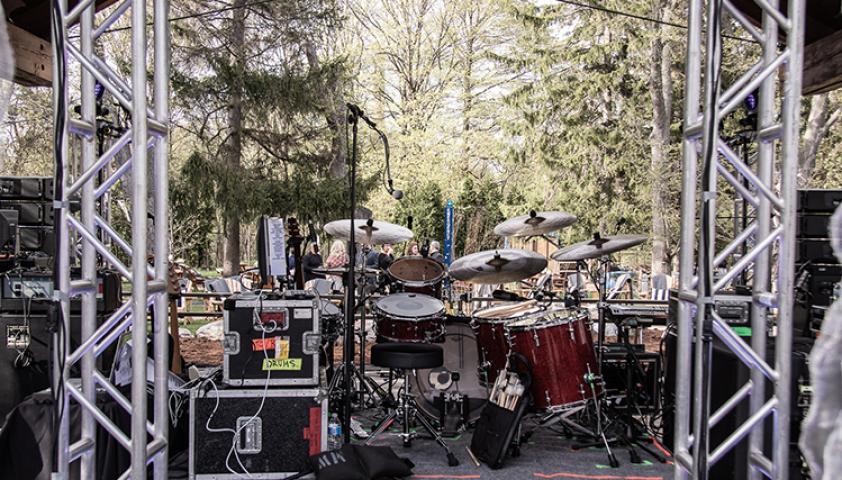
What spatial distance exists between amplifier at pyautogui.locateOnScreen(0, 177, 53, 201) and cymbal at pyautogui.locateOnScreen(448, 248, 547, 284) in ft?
11.0

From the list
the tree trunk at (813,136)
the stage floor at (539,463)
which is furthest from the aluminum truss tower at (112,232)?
the tree trunk at (813,136)

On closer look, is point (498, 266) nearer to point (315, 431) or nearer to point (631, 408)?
point (631, 408)

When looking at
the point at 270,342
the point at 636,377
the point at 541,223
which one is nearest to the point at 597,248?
the point at 541,223

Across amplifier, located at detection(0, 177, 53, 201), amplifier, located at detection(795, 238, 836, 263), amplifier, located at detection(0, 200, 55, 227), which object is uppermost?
amplifier, located at detection(0, 177, 53, 201)

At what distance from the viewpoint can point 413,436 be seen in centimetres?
488

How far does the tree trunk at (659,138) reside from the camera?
48.6 feet

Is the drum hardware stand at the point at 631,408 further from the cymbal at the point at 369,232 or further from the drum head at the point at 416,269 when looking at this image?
the cymbal at the point at 369,232

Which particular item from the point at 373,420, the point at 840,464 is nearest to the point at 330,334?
the point at 373,420

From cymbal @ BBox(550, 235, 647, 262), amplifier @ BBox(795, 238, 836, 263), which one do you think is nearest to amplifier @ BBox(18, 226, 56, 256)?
cymbal @ BBox(550, 235, 647, 262)

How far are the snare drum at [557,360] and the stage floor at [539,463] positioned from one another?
36cm

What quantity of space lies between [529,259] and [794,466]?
2372 mm

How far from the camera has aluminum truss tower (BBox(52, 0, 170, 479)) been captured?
2.46 meters

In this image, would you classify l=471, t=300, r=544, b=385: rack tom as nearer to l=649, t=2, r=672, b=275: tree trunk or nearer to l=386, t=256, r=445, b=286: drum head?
l=386, t=256, r=445, b=286: drum head

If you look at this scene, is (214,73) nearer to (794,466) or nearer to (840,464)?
(794,466)
